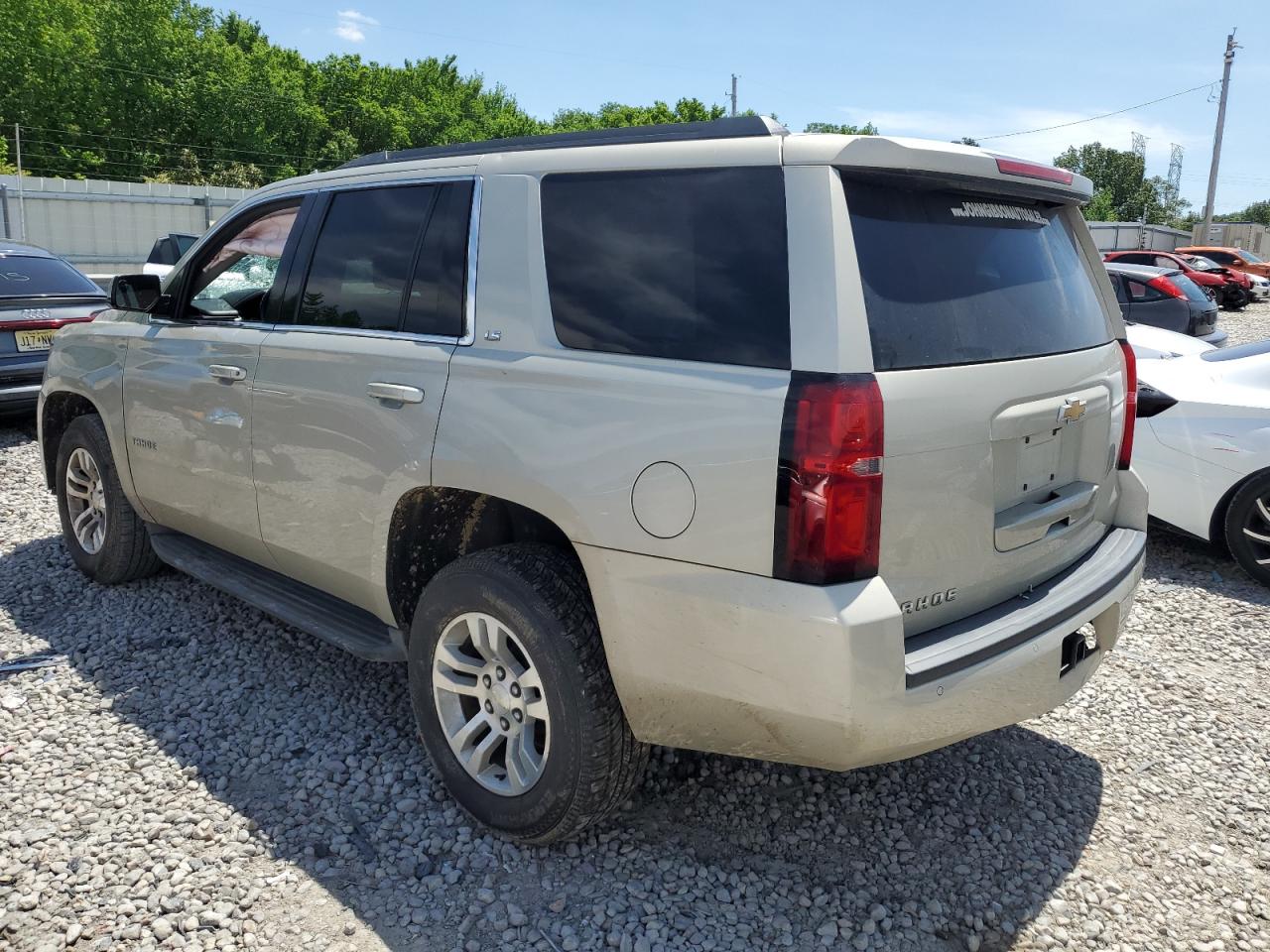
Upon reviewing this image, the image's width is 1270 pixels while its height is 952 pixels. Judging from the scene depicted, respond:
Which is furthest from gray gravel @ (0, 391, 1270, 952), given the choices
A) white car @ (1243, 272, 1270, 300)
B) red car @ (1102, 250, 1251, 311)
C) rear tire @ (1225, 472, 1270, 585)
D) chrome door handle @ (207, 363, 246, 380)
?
white car @ (1243, 272, 1270, 300)

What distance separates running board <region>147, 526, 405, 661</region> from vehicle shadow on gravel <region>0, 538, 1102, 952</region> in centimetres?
42

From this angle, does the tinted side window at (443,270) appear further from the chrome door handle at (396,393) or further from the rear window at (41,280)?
the rear window at (41,280)

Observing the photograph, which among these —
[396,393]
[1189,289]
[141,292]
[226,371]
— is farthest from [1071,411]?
[1189,289]

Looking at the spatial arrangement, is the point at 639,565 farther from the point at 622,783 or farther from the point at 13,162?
the point at 13,162

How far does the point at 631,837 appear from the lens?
121 inches

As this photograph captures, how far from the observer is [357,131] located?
2640 inches

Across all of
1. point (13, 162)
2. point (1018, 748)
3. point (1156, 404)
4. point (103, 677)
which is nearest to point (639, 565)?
point (1018, 748)

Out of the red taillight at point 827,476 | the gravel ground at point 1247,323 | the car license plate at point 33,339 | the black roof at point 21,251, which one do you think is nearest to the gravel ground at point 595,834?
the red taillight at point 827,476

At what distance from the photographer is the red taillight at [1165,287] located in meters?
17.1

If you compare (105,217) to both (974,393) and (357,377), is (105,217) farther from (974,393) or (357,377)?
(974,393)

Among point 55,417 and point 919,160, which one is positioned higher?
point 919,160

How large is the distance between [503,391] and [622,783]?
116 cm

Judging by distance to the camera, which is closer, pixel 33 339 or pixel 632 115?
pixel 33 339

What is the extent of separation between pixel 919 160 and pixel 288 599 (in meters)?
2.68
